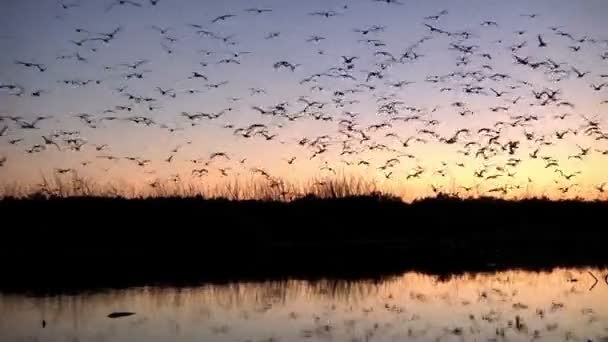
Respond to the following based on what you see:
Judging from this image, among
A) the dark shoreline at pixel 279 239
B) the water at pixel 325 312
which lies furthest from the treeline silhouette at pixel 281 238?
the water at pixel 325 312

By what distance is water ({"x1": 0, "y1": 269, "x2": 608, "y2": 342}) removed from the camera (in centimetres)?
1588

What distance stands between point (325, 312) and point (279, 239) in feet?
68.4

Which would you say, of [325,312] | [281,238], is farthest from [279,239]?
[325,312]

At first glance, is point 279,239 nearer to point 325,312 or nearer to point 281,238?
point 281,238

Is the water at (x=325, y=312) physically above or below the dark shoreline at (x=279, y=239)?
below

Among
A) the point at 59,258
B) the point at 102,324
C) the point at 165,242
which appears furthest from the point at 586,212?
the point at 102,324

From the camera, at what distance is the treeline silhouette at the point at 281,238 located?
3002cm

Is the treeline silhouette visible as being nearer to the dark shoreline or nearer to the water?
the dark shoreline

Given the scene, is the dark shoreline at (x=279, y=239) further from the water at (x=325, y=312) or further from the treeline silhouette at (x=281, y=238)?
the water at (x=325, y=312)

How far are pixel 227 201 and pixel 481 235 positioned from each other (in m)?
13.9

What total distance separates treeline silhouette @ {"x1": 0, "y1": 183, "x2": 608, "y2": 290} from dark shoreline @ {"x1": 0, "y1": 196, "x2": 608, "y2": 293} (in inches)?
1.8

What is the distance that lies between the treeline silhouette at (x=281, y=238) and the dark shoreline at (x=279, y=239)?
0.05 meters

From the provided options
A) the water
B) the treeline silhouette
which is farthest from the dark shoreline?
the water

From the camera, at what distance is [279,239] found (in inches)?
1563
